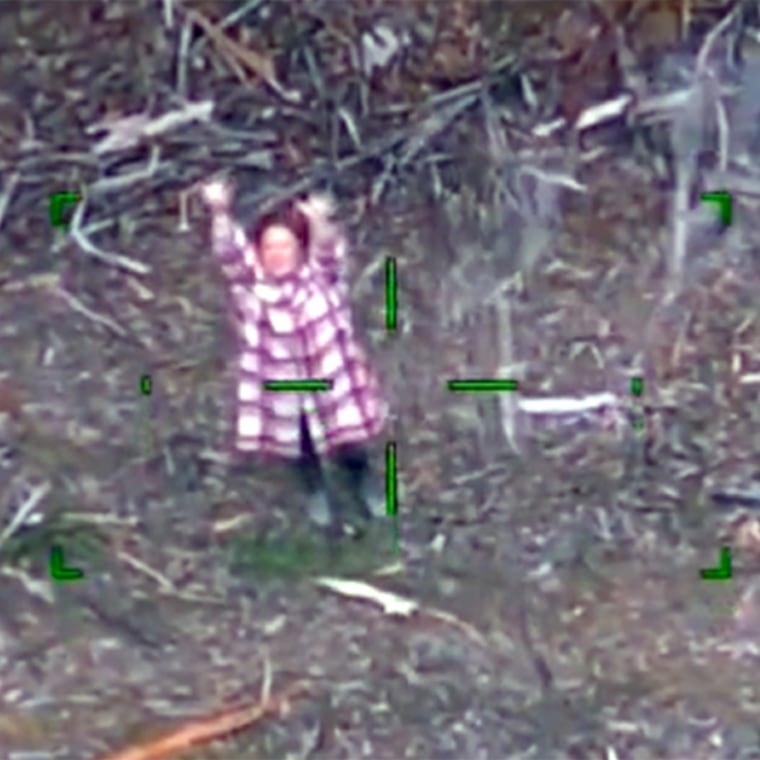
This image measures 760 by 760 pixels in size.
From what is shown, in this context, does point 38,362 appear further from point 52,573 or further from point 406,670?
point 406,670

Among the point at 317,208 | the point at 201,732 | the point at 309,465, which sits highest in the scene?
the point at 317,208

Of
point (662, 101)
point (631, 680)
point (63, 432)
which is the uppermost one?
point (662, 101)

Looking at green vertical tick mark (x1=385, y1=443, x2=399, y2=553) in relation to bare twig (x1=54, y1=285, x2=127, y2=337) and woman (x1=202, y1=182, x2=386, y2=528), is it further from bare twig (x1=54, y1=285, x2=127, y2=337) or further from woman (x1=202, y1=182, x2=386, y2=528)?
bare twig (x1=54, y1=285, x2=127, y2=337)

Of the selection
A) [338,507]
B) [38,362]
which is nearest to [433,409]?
[338,507]

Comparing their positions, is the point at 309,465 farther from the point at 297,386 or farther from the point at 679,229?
the point at 679,229

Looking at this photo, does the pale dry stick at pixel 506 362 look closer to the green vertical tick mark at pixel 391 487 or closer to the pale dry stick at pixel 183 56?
the green vertical tick mark at pixel 391 487

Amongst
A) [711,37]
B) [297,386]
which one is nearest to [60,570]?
[297,386]

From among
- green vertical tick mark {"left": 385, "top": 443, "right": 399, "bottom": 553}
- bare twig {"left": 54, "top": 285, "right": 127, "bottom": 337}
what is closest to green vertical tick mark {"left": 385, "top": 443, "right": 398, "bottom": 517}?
green vertical tick mark {"left": 385, "top": 443, "right": 399, "bottom": 553}
